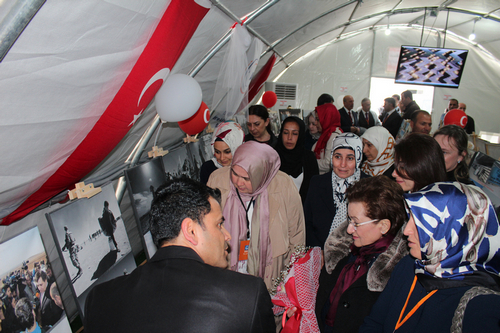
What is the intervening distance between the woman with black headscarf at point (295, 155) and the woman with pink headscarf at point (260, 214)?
0.73 m

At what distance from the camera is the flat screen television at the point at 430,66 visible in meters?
7.18

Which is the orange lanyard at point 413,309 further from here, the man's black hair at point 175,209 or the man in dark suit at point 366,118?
the man in dark suit at point 366,118

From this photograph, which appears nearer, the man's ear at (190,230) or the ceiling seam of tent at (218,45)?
the man's ear at (190,230)

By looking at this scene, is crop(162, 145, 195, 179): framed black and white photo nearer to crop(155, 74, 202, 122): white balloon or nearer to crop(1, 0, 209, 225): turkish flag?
crop(155, 74, 202, 122): white balloon

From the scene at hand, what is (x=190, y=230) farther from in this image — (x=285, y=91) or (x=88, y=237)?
(x=285, y=91)

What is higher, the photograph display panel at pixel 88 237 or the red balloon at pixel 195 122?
the red balloon at pixel 195 122

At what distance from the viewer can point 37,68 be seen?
1.12 m

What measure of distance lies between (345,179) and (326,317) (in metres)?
1.01

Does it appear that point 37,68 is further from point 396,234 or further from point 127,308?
point 396,234

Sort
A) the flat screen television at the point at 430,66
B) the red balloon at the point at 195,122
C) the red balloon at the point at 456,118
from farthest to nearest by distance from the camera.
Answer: the flat screen television at the point at 430,66 → the red balloon at the point at 456,118 → the red balloon at the point at 195,122

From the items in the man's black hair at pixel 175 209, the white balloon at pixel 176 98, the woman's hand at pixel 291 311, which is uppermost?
the white balloon at pixel 176 98

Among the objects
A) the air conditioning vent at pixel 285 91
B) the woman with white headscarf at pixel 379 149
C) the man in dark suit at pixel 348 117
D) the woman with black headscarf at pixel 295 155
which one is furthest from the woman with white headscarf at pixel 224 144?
the air conditioning vent at pixel 285 91

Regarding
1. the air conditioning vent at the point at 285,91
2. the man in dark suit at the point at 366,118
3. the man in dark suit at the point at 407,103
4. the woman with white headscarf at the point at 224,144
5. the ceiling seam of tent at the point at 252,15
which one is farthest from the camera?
the air conditioning vent at the point at 285,91

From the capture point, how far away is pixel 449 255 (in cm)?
102
